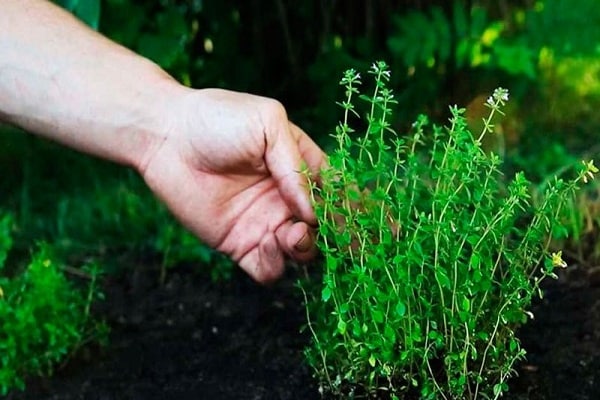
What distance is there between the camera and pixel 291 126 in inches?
82.4

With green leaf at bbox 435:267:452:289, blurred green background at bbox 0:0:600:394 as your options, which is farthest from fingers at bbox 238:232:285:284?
blurred green background at bbox 0:0:600:394

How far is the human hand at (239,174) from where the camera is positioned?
6.66 ft

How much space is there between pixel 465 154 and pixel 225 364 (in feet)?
2.50

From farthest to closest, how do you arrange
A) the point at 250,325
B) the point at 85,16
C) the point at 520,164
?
the point at 520,164
the point at 85,16
the point at 250,325

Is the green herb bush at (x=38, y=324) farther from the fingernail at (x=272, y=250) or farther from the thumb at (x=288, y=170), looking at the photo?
the thumb at (x=288, y=170)

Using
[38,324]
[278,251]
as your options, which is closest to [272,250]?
[278,251]

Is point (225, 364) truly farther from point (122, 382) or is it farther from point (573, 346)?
point (573, 346)

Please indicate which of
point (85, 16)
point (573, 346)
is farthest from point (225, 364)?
point (85, 16)

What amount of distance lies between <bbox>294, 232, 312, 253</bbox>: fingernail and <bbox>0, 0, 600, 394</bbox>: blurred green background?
41.8 inches

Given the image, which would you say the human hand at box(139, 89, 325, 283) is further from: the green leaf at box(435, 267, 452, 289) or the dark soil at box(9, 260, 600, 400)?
the green leaf at box(435, 267, 452, 289)

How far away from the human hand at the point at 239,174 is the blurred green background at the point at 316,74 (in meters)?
0.84

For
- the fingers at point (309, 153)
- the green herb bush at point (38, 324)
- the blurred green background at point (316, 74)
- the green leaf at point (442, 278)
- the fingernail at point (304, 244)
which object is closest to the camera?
the green leaf at point (442, 278)

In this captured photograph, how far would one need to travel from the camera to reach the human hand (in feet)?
6.66

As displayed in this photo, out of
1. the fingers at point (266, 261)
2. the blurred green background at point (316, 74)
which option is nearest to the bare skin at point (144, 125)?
the fingers at point (266, 261)
